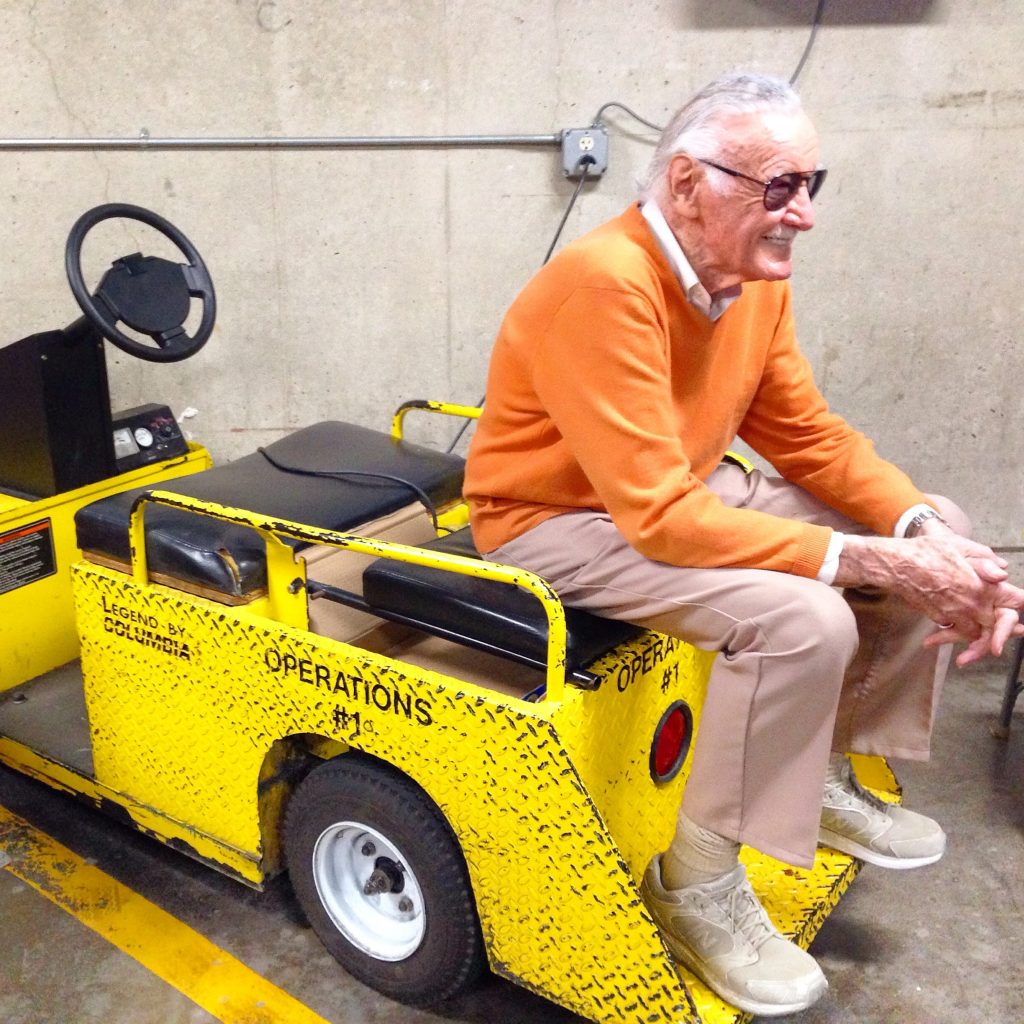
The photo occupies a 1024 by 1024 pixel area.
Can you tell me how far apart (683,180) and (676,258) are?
5.4 inches

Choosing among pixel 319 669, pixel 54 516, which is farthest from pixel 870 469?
pixel 54 516

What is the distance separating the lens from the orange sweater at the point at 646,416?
1.79m

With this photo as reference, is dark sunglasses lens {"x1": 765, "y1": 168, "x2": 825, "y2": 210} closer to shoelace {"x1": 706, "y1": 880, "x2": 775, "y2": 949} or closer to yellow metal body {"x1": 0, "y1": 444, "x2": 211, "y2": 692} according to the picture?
shoelace {"x1": 706, "y1": 880, "x2": 775, "y2": 949}

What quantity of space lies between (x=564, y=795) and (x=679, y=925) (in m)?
0.41

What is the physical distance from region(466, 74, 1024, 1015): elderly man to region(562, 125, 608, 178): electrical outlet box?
1460 mm

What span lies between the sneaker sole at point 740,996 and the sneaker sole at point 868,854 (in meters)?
0.44

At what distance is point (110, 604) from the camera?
2.28 metres

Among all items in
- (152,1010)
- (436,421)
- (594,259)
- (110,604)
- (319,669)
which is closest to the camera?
(594,259)

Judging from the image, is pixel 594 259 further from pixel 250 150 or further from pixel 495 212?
pixel 250 150

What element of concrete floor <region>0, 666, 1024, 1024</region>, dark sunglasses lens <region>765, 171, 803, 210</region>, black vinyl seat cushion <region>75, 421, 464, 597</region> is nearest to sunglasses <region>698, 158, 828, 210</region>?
dark sunglasses lens <region>765, 171, 803, 210</region>

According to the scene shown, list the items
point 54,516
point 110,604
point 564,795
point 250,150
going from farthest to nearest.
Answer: point 250,150
point 54,516
point 110,604
point 564,795

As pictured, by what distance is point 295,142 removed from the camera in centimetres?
339

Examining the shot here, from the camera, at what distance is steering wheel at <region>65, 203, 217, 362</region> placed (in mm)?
2332

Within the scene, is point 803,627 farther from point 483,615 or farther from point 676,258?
point 676,258
